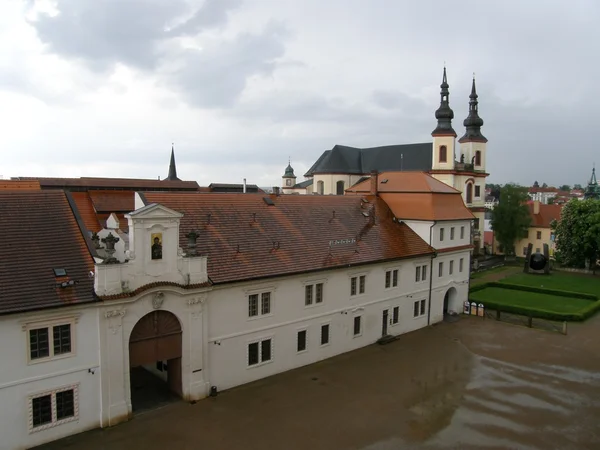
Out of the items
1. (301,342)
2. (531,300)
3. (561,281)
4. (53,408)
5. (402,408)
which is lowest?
(402,408)

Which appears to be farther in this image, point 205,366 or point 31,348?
point 205,366

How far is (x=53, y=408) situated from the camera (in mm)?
18453

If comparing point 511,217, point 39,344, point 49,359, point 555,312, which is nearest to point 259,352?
point 49,359

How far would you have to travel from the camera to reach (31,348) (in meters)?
18.0

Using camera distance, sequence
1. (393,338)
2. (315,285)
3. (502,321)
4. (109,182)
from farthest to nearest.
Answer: (109,182)
(502,321)
(393,338)
(315,285)

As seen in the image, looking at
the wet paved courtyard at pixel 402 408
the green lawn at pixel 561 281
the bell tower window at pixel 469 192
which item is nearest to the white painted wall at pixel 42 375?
the wet paved courtyard at pixel 402 408

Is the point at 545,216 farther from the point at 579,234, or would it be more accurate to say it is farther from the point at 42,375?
the point at 42,375

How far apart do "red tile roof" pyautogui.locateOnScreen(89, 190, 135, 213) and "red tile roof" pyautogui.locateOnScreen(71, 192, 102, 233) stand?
0.63 meters

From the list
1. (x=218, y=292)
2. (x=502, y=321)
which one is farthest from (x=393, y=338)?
(x=218, y=292)

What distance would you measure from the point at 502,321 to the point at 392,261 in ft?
39.3

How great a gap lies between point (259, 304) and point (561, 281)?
44.3m

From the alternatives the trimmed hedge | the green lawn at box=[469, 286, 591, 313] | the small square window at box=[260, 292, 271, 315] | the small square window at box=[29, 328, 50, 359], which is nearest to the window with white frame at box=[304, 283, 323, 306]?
the small square window at box=[260, 292, 271, 315]

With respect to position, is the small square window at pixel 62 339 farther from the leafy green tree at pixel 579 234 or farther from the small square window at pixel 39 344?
the leafy green tree at pixel 579 234

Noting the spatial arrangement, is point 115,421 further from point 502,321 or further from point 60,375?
point 502,321
